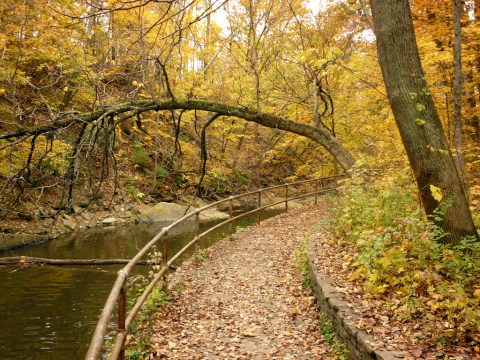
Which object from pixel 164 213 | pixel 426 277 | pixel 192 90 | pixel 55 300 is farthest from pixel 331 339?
pixel 192 90

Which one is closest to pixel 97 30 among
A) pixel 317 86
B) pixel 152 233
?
pixel 152 233

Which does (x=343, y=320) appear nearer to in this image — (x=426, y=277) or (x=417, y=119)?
(x=426, y=277)

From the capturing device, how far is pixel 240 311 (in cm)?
591

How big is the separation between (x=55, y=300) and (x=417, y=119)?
771 cm

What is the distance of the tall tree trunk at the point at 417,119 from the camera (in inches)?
184

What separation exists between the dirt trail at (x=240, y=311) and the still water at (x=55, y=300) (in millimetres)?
1383

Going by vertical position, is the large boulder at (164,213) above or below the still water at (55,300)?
above

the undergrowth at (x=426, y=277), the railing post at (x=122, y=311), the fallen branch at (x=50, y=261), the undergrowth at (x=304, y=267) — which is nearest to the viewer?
the railing post at (x=122, y=311)

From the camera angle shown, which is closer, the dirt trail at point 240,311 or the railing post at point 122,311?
the railing post at point 122,311

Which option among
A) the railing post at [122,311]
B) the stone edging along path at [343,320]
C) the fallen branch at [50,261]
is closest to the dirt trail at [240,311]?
the stone edging along path at [343,320]

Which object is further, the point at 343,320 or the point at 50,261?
the point at 50,261

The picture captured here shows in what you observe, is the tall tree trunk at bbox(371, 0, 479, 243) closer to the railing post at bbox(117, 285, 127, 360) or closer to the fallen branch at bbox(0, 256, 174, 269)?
the railing post at bbox(117, 285, 127, 360)

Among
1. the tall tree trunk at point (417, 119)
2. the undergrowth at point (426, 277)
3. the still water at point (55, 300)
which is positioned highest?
the tall tree trunk at point (417, 119)

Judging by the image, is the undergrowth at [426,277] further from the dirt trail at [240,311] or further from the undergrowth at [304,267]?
the dirt trail at [240,311]
